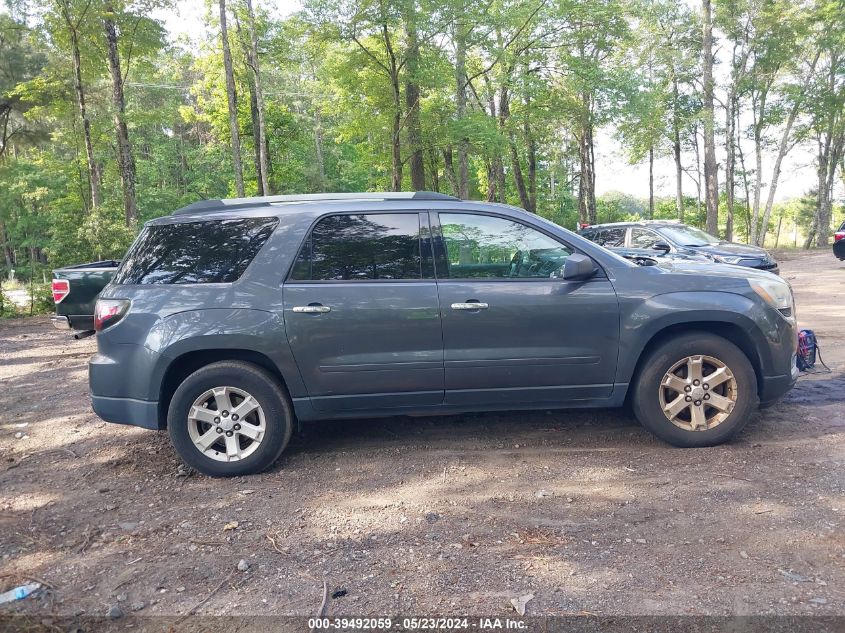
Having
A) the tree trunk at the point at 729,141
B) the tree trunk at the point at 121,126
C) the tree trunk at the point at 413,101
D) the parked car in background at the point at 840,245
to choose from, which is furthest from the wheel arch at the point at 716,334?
the tree trunk at the point at 729,141

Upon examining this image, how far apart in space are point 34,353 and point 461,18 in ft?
37.3

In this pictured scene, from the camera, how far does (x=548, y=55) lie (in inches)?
700

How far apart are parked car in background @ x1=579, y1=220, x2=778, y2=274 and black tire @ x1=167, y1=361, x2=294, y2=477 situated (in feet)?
27.2

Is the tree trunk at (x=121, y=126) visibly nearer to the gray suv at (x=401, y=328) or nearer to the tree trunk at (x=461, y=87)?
the tree trunk at (x=461, y=87)

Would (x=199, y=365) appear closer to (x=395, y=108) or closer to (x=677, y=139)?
(x=395, y=108)

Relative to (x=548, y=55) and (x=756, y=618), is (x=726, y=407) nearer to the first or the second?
(x=756, y=618)

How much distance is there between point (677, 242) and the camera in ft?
37.7

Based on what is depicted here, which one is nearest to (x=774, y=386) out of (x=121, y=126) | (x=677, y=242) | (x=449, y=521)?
(x=449, y=521)

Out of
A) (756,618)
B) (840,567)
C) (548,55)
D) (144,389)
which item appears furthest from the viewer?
(548,55)

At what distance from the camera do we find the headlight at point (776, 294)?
4.16 metres

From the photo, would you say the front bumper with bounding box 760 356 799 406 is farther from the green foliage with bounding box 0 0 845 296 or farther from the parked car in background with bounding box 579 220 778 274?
the green foliage with bounding box 0 0 845 296

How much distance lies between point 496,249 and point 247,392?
2.04 meters

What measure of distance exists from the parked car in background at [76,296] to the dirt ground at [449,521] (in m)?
2.48

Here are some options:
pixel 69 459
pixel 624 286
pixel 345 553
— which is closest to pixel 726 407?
pixel 624 286
